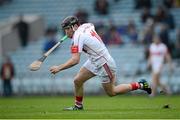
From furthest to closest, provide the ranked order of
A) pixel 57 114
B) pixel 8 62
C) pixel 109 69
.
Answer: pixel 8 62 < pixel 109 69 < pixel 57 114

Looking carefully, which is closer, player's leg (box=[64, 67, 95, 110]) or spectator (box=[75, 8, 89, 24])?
player's leg (box=[64, 67, 95, 110])

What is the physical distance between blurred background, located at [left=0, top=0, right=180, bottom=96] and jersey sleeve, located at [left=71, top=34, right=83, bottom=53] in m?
15.4

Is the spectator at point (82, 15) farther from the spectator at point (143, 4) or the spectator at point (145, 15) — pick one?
the spectator at point (145, 15)

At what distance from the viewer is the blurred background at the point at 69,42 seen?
35.7 metres

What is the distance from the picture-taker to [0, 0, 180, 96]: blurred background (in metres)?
35.7

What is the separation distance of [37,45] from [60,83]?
462 centimetres

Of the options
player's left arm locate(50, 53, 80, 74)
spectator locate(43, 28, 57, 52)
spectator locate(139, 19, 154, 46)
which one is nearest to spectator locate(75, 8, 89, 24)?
spectator locate(43, 28, 57, 52)

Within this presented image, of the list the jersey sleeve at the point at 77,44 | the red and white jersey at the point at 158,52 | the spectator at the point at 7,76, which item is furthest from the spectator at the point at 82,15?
the jersey sleeve at the point at 77,44

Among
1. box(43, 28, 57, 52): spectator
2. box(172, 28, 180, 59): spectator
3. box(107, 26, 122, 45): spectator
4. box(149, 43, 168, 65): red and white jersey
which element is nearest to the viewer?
box(149, 43, 168, 65): red and white jersey

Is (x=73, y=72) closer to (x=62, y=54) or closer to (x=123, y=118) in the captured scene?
(x=62, y=54)

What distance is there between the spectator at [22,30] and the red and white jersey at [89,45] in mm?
19821

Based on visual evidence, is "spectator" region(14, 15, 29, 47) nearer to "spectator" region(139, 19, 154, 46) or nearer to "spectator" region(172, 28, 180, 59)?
"spectator" region(139, 19, 154, 46)

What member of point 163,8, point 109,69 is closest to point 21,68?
point 163,8

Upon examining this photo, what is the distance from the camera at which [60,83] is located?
35844 millimetres
